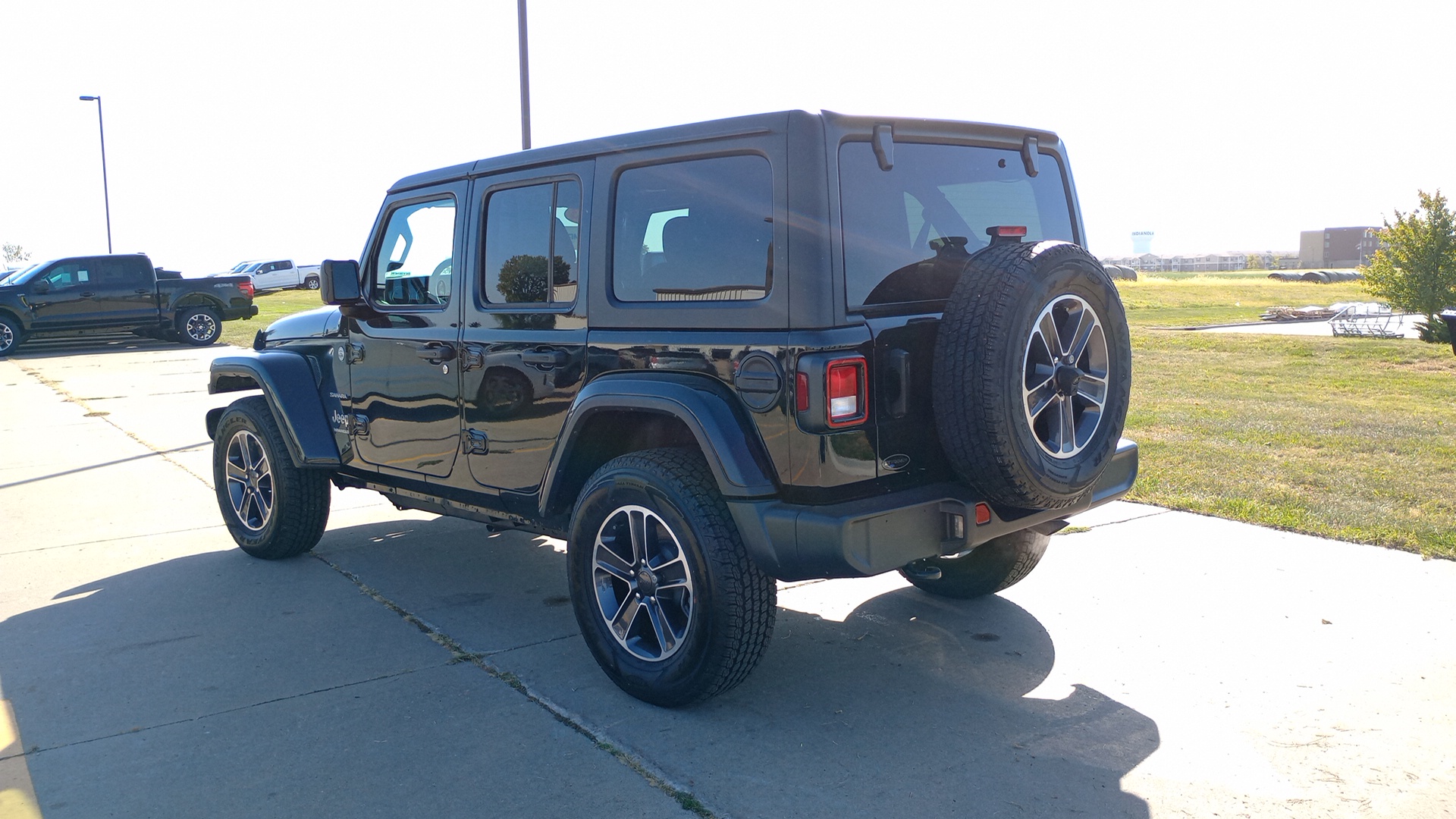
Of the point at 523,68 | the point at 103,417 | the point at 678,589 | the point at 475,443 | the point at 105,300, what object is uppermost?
the point at 523,68

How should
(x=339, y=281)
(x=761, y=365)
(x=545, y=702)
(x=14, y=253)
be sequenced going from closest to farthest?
1. (x=761, y=365)
2. (x=545, y=702)
3. (x=339, y=281)
4. (x=14, y=253)

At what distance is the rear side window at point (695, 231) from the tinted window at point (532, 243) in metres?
0.27

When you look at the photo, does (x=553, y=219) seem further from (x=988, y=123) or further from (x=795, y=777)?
(x=795, y=777)

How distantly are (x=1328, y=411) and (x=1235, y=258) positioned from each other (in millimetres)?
185660

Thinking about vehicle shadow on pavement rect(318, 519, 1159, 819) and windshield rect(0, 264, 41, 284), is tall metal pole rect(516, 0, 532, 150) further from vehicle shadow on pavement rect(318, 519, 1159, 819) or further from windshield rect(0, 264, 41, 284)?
windshield rect(0, 264, 41, 284)

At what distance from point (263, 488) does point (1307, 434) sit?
7.76 m

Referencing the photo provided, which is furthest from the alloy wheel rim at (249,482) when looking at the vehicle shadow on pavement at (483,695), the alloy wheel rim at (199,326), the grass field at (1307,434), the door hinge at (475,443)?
the alloy wheel rim at (199,326)

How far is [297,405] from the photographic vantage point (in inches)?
215

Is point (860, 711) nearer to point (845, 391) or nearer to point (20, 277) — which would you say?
point (845, 391)

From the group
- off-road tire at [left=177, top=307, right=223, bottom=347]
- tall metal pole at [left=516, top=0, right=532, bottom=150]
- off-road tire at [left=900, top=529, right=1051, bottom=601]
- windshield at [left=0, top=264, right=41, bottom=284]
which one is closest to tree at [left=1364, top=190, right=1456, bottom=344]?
tall metal pole at [left=516, top=0, right=532, bottom=150]

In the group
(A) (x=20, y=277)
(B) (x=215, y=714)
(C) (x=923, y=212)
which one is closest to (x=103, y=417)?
(B) (x=215, y=714)

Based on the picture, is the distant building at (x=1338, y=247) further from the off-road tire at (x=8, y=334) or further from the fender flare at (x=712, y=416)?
the fender flare at (x=712, y=416)

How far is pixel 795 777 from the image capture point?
3.28 m

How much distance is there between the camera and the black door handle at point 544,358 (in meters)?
4.12
